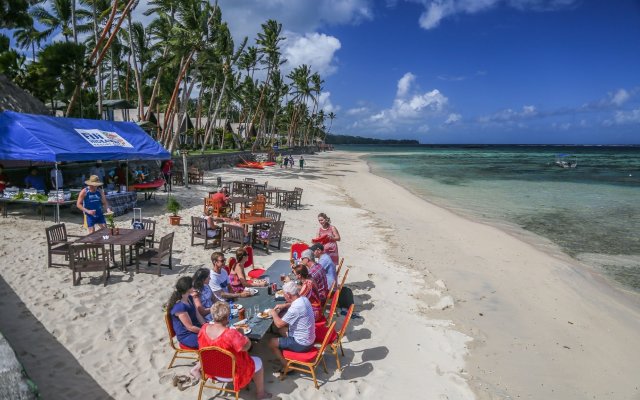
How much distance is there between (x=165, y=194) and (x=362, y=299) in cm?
1225

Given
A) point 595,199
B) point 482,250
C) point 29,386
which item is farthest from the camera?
point 595,199

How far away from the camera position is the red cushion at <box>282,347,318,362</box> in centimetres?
478

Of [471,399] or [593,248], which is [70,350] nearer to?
[471,399]

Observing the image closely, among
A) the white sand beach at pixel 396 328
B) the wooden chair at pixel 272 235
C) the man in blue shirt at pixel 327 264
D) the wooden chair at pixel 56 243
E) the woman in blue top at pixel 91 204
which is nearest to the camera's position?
the white sand beach at pixel 396 328

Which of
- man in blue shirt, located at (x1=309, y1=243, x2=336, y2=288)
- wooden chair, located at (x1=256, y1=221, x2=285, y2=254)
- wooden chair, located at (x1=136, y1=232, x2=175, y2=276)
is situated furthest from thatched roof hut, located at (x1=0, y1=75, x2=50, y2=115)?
man in blue shirt, located at (x1=309, y1=243, x2=336, y2=288)

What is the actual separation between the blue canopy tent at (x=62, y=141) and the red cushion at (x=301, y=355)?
395 inches

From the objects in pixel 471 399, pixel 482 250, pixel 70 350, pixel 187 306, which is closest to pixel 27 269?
pixel 70 350

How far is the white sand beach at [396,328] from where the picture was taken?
4.89 meters

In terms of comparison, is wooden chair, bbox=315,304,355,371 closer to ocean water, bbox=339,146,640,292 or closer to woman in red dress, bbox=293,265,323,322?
woman in red dress, bbox=293,265,323,322

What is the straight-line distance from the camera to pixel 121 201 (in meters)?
13.2

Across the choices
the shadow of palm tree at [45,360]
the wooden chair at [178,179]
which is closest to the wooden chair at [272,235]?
the shadow of palm tree at [45,360]

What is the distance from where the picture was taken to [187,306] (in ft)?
16.1

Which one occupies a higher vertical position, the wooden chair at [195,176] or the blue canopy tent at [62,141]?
the blue canopy tent at [62,141]

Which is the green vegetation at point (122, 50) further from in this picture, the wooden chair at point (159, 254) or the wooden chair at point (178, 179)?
the wooden chair at point (159, 254)
